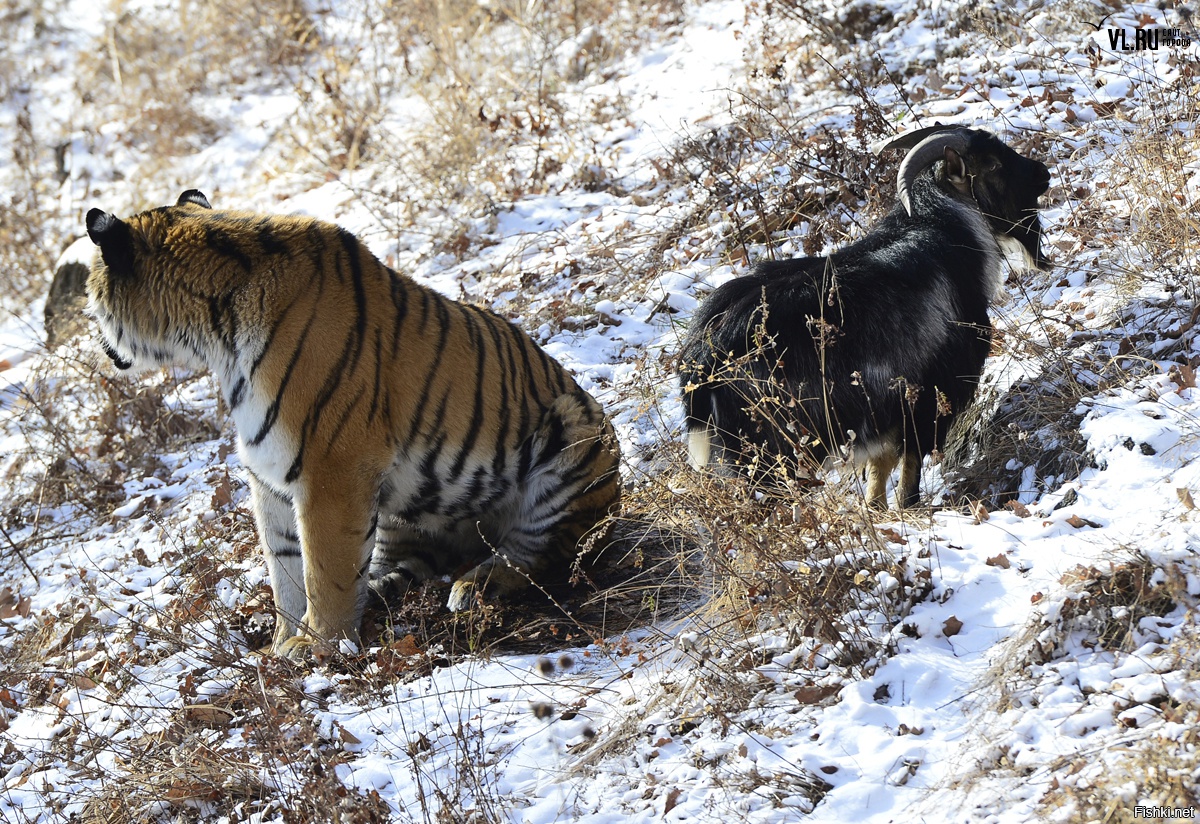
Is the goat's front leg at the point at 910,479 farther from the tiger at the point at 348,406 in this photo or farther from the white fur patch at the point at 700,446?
the tiger at the point at 348,406

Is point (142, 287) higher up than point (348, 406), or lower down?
higher up

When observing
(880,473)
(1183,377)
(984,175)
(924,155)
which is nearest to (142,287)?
(880,473)

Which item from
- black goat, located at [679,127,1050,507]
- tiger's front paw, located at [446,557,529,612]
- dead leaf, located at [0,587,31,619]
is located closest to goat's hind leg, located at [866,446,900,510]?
black goat, located at [679,127,1050,507]

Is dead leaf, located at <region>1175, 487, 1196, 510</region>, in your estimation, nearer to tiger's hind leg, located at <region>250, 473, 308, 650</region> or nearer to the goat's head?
the goat's head

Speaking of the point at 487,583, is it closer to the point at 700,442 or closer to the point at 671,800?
the point at 700,442

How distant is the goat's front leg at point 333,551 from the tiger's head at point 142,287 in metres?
0.91

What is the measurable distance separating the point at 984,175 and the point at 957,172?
7.6 inches

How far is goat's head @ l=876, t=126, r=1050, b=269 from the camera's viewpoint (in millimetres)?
5684

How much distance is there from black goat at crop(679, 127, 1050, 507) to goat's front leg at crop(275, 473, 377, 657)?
5.25 ft

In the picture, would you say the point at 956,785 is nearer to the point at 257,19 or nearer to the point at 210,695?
the point at 210,695

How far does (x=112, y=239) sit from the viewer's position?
15.9 ft

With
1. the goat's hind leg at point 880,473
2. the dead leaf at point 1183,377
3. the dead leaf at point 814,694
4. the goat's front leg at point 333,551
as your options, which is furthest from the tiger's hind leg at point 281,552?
the dead leaf at point 1183,377

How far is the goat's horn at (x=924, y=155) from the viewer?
5617mm

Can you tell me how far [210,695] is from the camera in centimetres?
482
